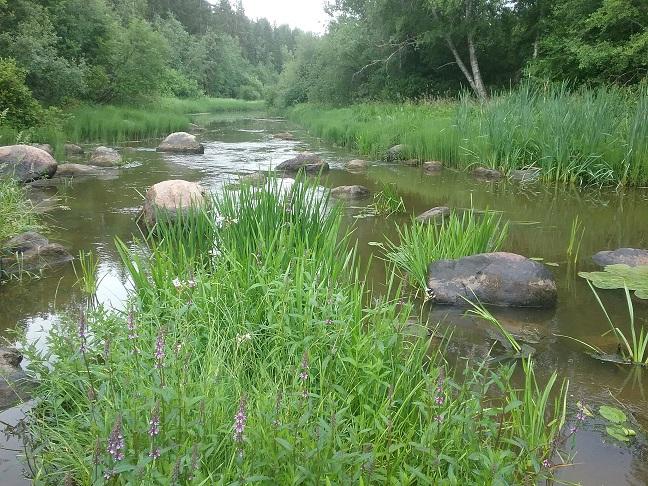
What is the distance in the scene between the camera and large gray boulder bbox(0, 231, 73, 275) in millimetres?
5387

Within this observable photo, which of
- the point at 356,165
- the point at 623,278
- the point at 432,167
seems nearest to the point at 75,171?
the point at 356,165

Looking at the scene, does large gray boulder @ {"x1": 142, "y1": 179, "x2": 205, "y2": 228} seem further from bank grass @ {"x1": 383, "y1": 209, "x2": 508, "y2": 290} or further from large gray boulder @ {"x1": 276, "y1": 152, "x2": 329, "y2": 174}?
large gray boulder @ {"x1": 276, "y1": 152, "x2": 329, "y2": 174}

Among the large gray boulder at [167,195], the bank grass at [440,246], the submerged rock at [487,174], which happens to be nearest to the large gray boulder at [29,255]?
the large gray boulder at [167,195]

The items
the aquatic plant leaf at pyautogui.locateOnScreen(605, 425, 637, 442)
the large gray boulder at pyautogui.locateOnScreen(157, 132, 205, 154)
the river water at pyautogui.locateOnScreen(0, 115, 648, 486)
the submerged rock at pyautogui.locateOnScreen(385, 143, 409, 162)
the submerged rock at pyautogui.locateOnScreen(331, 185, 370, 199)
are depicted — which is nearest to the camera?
the aquatic plant leaf at pyautogui.locateOnScreen(605, 425, 637, 442)

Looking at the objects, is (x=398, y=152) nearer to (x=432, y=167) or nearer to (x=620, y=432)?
(x=432, y=167)

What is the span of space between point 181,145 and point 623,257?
1253 cm

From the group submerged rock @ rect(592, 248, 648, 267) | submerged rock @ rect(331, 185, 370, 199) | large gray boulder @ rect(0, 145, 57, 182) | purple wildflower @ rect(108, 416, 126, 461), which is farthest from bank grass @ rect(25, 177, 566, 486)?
large gray boulder @ rect(0, 145, 57, 182)

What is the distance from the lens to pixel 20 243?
18.5 feet

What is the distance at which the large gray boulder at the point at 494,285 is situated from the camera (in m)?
4.65

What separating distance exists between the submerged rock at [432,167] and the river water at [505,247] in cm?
32

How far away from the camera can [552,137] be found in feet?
31.7

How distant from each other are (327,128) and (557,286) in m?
15.3

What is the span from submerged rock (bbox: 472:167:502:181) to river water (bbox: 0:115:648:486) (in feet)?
0.87

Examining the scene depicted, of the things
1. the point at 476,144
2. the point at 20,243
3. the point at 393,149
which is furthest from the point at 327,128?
the point at 20,243
